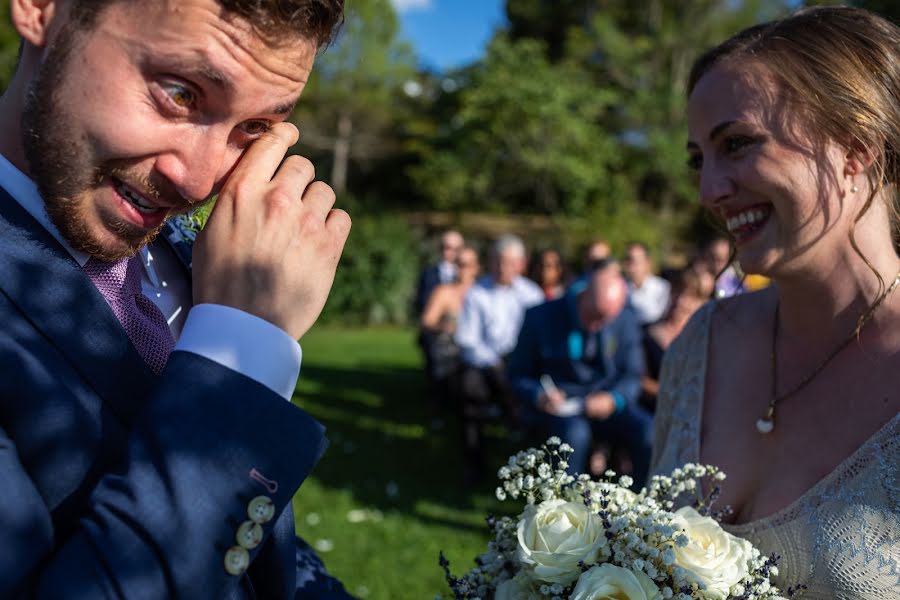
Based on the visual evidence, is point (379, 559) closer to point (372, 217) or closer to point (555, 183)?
point (372, 217)

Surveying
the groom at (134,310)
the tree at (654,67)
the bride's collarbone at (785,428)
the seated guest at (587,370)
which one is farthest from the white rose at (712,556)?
the tree at (654,67)

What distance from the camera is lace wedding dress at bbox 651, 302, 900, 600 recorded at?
1.97 meters

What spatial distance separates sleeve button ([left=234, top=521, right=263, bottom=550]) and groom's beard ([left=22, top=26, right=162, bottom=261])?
0.62 m

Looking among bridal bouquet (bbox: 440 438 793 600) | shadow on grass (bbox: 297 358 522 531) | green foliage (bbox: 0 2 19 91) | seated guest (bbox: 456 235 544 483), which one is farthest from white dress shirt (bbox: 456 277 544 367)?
green foliage (bbox: 0 2 19 91)

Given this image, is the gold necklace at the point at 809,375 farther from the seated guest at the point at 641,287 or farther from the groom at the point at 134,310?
the seated guest at the point at 641,287

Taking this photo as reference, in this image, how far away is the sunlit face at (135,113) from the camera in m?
1.36

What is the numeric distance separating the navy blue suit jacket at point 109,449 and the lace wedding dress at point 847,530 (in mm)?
1443

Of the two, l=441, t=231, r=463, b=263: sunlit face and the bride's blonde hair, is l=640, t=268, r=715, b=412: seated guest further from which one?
l=441, t=231, r=463, b=263: sunlit face

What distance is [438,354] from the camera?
908cm

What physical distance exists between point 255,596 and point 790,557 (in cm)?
145

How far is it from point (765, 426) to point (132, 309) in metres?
1.91

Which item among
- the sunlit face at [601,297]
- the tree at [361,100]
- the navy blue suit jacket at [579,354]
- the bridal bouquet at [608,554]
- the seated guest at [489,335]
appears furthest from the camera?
the tree at [361,100]

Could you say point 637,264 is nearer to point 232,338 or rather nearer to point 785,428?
point 785,428

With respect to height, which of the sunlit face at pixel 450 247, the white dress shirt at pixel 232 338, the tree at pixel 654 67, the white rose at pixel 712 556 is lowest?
the tree at pixel 654 67
